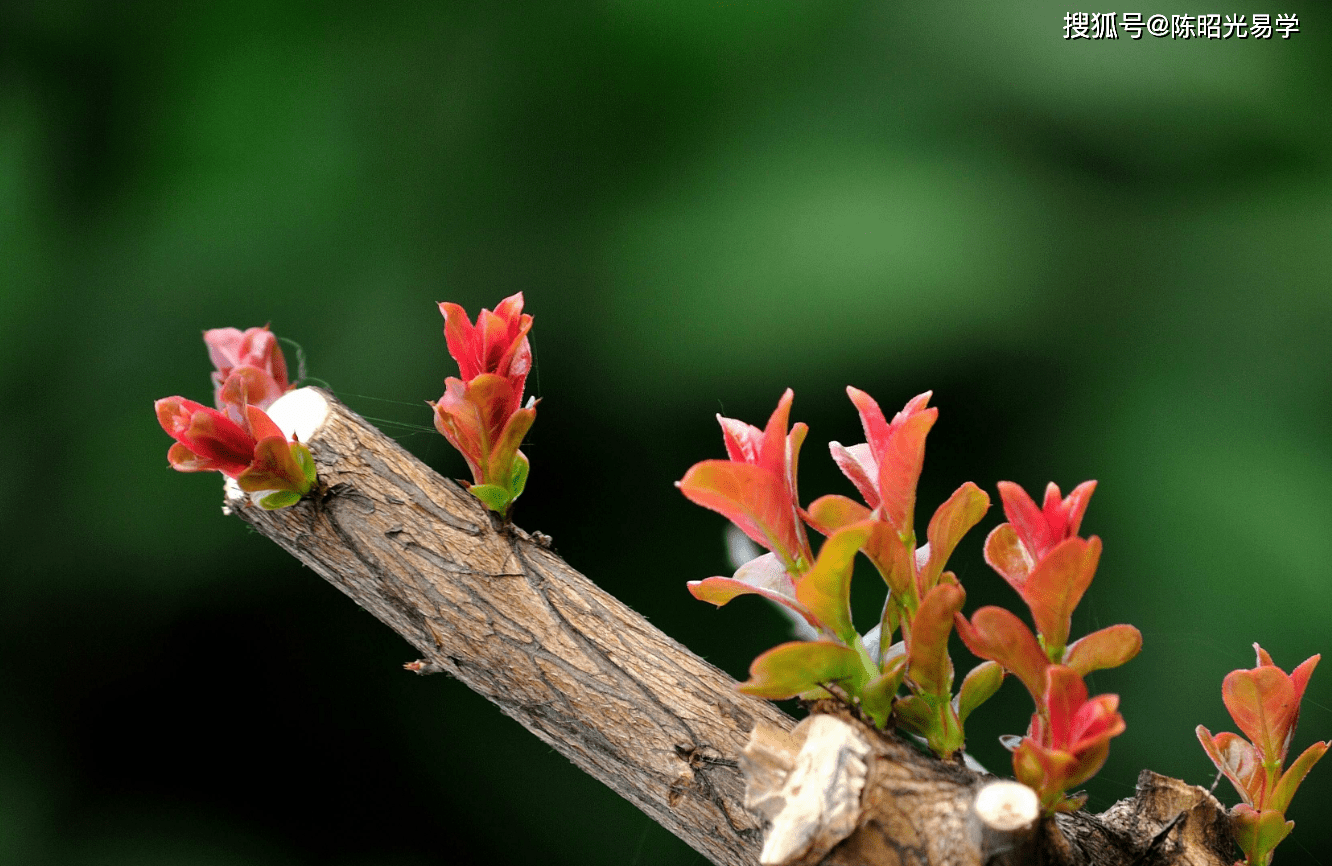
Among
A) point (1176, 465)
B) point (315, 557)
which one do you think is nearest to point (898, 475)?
point (315, 557)

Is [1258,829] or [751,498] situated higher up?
[751,498]

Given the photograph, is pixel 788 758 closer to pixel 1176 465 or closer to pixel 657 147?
pixel 1176 465

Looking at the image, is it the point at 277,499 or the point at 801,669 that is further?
the point at 277,499

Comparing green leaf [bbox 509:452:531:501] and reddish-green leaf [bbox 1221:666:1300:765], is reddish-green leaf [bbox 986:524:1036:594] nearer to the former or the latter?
reddish-green leaf [bbox 1221:666:1300:765]

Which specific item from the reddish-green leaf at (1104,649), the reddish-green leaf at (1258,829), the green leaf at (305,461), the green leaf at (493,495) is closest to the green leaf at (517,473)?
the green leaf at (493,495)

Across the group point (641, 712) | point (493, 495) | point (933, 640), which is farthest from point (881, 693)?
point (493, 495)

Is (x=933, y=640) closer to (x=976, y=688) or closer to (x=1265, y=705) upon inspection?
(x=976, y=688)

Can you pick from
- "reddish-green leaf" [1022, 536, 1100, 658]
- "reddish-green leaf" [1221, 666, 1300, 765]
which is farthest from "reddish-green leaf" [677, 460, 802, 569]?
"reddish-green leaf" [1221, 666, 1300, 765]
